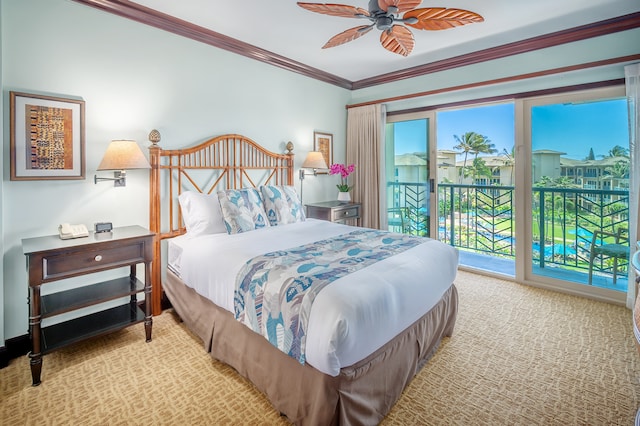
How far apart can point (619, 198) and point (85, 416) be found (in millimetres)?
4845

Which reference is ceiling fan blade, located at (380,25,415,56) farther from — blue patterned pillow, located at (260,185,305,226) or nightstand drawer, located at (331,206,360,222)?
nightstand drawer, located at (331,206,360,222)

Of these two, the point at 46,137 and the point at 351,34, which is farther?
the point at 351,34

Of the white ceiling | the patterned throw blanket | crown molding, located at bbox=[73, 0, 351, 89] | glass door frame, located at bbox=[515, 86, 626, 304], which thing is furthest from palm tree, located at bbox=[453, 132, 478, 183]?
the patterned throw blanket

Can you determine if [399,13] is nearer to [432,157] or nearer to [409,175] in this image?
[432,157]

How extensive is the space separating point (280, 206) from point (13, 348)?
91.8 inches

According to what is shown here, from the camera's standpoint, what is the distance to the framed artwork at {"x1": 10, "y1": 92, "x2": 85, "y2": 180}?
2285 mm

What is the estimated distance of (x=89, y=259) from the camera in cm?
220

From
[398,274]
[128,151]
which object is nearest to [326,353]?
[398,274]

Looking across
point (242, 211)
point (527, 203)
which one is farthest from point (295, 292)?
point (527, 203)

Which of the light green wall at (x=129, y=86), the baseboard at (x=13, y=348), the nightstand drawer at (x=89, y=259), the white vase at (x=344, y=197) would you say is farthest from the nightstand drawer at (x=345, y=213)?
the baseboard at (x=13, y=348)

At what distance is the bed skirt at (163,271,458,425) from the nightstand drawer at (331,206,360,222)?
2.04 metres

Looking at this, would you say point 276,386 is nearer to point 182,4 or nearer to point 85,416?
point 85,416

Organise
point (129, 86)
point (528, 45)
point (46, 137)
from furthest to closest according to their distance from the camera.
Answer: point (528, 45), point (129, 86), point (46, 137)

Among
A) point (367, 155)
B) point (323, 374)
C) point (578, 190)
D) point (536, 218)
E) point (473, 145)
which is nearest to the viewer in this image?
point (323, 374)
